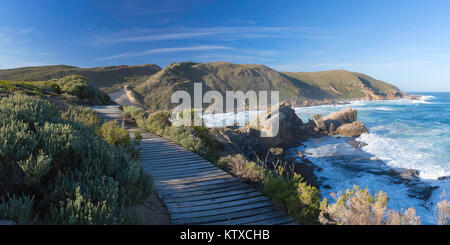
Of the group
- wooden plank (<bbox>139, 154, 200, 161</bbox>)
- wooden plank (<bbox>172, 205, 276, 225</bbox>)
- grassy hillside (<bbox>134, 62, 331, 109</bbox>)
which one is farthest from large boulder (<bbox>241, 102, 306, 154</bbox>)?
grassy hillside (<bbox>134, 62, 331, 109</bbox>)

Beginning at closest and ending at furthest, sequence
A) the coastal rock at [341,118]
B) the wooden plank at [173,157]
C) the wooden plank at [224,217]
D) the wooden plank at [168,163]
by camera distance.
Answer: the wooden plank at [224,217] → the wooden plank at [168,163] → the wooden plank at [173,157] → the coastal rock at [341,118]

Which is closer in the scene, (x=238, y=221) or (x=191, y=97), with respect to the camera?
(x=238, y=221)

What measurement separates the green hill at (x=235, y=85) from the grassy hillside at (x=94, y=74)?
26.8 ft

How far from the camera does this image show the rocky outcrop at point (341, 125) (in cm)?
2606

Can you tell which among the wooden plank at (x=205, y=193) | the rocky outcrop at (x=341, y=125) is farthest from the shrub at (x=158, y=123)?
the rocky outcrop at (x=341, y=125)

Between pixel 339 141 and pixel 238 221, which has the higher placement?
pixel 238 221

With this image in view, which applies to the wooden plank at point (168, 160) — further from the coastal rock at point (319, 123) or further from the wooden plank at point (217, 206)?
the coastal rock at point (319, 123)

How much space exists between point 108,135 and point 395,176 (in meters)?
15.8

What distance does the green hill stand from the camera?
56.6 m

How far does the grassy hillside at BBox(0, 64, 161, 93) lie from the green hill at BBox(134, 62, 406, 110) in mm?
8160
